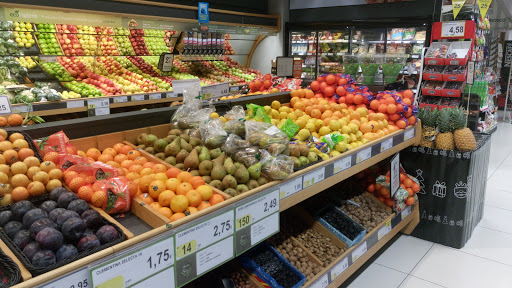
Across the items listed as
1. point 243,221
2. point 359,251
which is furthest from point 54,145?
point 359,251

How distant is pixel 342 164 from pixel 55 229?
165cm

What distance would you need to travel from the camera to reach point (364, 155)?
2596 millimetres

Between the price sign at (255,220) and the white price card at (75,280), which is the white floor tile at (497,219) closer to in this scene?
the price sign at (255,220)

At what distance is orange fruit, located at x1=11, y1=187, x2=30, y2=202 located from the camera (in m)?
1.43

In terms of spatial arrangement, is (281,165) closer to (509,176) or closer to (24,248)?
(24,248)

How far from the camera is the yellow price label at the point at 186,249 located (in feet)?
4.51

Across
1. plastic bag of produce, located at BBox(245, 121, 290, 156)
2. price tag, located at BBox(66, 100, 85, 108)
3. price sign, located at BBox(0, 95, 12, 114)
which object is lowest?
price tag, located at BBox(66, 100, 85, 108)

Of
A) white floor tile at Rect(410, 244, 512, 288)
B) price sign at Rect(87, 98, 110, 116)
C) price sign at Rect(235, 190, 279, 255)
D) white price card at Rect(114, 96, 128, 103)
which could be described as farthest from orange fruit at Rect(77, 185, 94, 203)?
white price card at Rect(114, 96, 128, 103)

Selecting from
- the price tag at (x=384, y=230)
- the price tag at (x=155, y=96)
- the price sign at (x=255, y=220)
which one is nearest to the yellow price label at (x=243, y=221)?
the price sign at (x=255, y=220)

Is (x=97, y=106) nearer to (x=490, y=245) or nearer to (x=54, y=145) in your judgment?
(x=54, y=145)

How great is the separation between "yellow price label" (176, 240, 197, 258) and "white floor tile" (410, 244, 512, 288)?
7.11 feet

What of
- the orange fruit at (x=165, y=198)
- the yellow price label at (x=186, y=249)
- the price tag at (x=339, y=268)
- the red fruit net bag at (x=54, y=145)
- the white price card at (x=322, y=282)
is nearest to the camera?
the yellow price label at (x=186, y=249)

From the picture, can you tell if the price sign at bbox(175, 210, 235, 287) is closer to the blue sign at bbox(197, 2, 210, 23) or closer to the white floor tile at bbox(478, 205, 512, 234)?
the white floor tile at bbox(478, 205, 512, 234)

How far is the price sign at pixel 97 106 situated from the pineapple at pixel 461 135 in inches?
165
